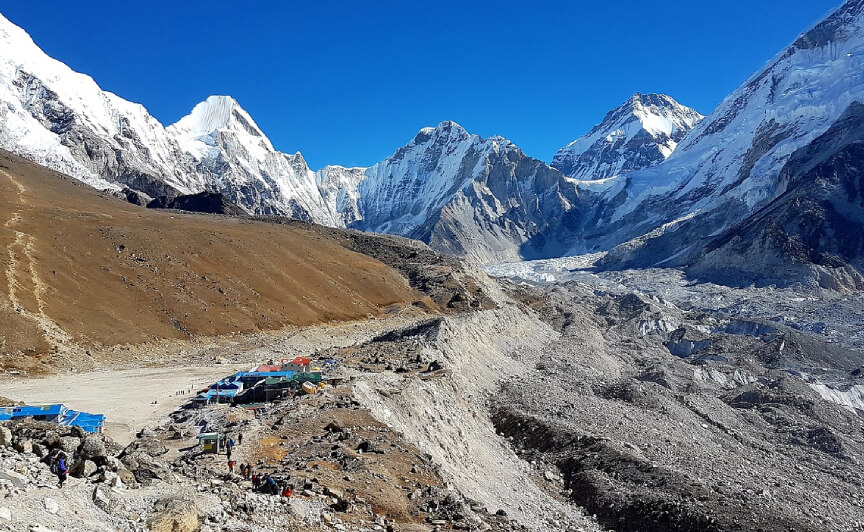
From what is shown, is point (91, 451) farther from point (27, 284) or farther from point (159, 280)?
point (159, 280)

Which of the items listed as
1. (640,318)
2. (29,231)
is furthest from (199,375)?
(640,318)

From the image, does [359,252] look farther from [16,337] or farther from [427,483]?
[427,483]

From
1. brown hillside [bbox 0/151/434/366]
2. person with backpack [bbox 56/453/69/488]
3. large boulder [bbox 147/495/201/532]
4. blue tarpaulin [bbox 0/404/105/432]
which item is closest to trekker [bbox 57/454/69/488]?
person with backpack [bbox 56/453/69/488]

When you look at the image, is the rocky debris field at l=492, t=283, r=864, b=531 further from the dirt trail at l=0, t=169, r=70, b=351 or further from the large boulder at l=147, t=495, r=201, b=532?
the dirt trail at l=0, t=169, r=70, b=351

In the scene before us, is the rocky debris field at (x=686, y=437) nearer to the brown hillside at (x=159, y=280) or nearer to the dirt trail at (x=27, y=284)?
the brown hillside at (x=159, y=280)

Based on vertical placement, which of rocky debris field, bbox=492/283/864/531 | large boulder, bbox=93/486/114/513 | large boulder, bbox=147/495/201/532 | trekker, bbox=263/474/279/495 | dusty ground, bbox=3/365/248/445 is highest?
rocky debris field, bbox=492/283/864/531

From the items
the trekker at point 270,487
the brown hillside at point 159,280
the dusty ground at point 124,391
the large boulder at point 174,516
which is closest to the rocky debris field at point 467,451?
the large boulder at point 174,516
